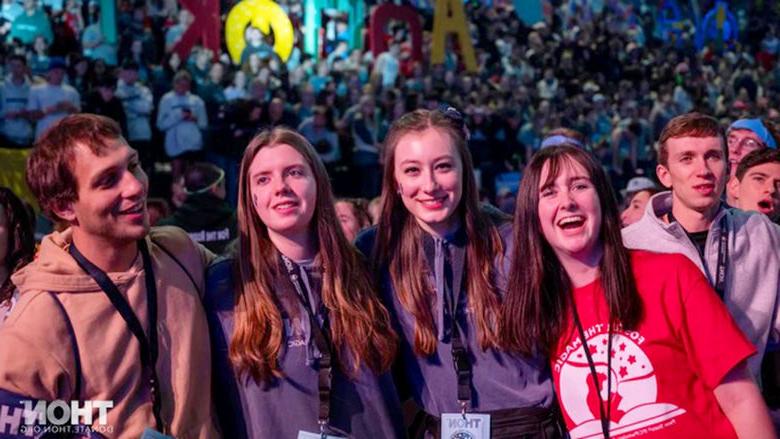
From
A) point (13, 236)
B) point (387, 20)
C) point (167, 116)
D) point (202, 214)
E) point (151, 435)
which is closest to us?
point (151, 435)

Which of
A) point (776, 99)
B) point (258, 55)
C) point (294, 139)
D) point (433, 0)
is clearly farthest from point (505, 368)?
point (776, 99)

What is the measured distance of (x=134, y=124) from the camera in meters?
11.7

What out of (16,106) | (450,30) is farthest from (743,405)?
(450,30)

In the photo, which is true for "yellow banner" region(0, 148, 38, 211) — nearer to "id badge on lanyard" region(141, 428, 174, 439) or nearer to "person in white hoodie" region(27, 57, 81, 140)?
"person in white hoodie" region(27, 57, 81, 140)

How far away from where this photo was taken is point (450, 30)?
1914 centimetres

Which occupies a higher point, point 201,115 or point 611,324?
point 201,115

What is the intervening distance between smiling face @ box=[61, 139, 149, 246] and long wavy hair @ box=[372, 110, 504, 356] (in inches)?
34.9

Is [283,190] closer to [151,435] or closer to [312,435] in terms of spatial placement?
[312,435]

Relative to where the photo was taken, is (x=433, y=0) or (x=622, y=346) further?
(x=433, y=0)

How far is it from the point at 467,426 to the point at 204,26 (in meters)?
12.5

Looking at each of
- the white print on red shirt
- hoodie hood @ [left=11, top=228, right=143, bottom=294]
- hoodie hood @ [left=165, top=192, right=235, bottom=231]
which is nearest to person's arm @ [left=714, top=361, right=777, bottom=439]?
the white print on red shirt

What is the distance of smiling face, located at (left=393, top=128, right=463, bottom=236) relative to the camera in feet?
11.0

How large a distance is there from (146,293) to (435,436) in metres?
1.03

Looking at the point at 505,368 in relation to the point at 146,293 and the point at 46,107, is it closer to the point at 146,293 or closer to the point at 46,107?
the point at 146,293
